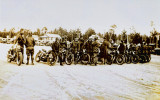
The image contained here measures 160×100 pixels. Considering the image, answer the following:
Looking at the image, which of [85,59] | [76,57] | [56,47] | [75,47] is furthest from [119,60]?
[56,47]

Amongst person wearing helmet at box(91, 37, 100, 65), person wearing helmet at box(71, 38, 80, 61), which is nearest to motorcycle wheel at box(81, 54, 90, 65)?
person wearing helmet at box(91, 37, 100, 65)

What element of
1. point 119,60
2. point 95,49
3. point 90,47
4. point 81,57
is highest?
point 90,47

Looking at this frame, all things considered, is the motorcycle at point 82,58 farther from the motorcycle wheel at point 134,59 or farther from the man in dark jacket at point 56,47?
the motorcycle wheel at point 134,59

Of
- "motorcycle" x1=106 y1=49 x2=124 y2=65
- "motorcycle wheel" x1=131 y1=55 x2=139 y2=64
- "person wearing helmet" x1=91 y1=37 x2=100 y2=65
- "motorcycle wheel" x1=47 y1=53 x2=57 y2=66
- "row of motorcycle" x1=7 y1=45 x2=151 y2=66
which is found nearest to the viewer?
"row of motorcycle" x1=7 y1=45 x2=151 y2=66

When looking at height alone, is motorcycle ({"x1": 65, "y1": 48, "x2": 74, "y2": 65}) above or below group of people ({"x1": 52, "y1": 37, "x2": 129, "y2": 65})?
below

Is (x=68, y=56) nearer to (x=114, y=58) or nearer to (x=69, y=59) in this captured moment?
(x=69, y=59)

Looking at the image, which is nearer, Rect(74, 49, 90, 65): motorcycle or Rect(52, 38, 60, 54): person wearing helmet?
Rect(52, 38, 60, 54): person wearing helmet

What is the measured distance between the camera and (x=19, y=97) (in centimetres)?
422

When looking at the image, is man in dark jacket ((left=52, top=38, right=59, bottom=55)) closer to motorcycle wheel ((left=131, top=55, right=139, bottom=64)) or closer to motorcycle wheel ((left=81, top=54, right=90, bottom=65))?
motorcycle wheel ((left=81, top=54, right=90, bottom=65))

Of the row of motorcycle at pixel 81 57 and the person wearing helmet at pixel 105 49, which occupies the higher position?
the person wearing helmet at pixel 105 49

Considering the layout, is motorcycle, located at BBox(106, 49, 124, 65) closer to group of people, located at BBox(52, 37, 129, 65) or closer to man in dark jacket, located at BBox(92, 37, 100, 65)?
group of people, located at BBox(52, 37, 129, 65)

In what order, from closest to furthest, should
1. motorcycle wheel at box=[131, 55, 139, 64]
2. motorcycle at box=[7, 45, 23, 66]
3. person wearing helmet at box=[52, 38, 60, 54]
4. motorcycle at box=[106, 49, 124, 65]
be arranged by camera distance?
motorcycle at box=[7, 45, 23, 66]
person wearing helmet at box=[52, 38, 60, 54]
motorcycle at box=[106, 49, 124, 65]
motorcycle wheel at box=[131, 55, 139, 64]

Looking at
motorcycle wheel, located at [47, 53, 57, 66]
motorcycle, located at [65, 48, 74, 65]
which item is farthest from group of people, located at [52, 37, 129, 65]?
motorcycle wheel, located at [47, 53, 57, 66]

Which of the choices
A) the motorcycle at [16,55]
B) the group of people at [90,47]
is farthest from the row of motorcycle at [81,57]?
the motorcycle at [16,55]
